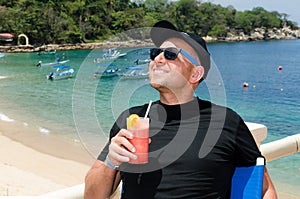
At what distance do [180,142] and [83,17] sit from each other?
72.0 meters

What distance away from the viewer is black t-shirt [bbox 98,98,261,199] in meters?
1.70

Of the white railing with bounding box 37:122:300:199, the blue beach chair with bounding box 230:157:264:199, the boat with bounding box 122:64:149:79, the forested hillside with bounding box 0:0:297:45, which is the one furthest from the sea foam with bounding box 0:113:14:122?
the forested hillside with bounding box 0:0:297:45

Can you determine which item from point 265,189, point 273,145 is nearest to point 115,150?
point 265,189

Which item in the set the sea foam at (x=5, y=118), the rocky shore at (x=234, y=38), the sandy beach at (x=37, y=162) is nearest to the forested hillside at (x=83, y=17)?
the rocky shore at (x=234, y=38)

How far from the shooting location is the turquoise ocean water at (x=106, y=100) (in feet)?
6.30

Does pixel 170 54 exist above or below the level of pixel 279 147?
above

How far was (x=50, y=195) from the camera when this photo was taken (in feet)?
4.73

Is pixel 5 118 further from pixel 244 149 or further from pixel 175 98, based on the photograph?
pixel 244 149

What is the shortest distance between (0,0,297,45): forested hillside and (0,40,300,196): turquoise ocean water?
19814 millimetres

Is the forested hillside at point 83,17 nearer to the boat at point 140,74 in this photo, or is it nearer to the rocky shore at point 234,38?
the rocky shore at point 234,38

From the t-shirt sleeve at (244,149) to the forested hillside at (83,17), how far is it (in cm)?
4510

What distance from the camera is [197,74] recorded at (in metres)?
1.93

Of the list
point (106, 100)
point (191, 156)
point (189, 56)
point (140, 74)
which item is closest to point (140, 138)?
point (191, 156)

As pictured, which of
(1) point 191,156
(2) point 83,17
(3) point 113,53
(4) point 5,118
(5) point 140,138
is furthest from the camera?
(2) point 83,17
